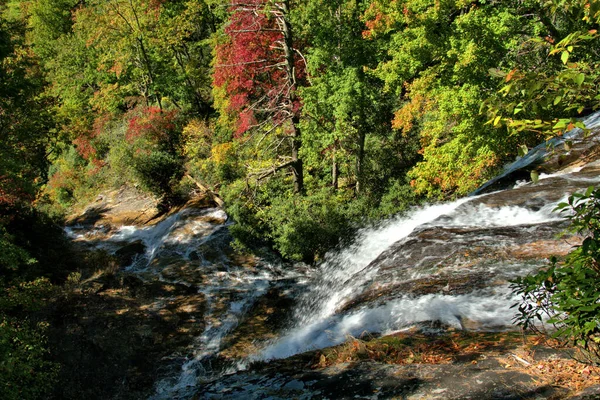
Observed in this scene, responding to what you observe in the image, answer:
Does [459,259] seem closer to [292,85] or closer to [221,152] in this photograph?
[292,85]

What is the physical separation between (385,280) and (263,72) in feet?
38.4

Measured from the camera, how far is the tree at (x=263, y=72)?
12961 millimetres

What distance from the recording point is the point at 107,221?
20.9 m

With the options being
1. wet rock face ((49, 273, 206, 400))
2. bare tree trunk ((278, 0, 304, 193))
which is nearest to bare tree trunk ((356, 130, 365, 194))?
bare tree trunk ((278, 0, 304, 193))

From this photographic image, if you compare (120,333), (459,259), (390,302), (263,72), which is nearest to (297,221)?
(120,333)

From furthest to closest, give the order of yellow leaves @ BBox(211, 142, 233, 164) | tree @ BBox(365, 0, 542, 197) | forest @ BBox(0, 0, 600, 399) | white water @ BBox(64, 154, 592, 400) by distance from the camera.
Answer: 1. yellow leaves @ BBox(211, 142, 233, 164)
2. tree @ BBox(365, 0, 542, 197)
3. forest @ BBox(0, 0, 600, 399)
4. white water @ BBox(64, 154, 592, 400)

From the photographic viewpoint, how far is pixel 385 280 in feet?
26.6

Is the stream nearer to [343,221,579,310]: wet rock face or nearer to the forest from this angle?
[343,221,579,310]: wet rock face

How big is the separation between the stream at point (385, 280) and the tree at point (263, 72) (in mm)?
3581

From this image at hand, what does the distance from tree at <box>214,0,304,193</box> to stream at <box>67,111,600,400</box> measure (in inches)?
141

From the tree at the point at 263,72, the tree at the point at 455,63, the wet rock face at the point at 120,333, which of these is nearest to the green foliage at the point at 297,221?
the tree at the point at 263,72

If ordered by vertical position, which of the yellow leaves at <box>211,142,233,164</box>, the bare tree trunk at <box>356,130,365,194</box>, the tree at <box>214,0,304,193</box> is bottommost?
the bare tree trunk at <box>356,130,365,194</box>

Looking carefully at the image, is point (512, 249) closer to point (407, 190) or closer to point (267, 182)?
point (407, 190)

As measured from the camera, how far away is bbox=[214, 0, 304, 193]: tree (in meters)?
13.0
